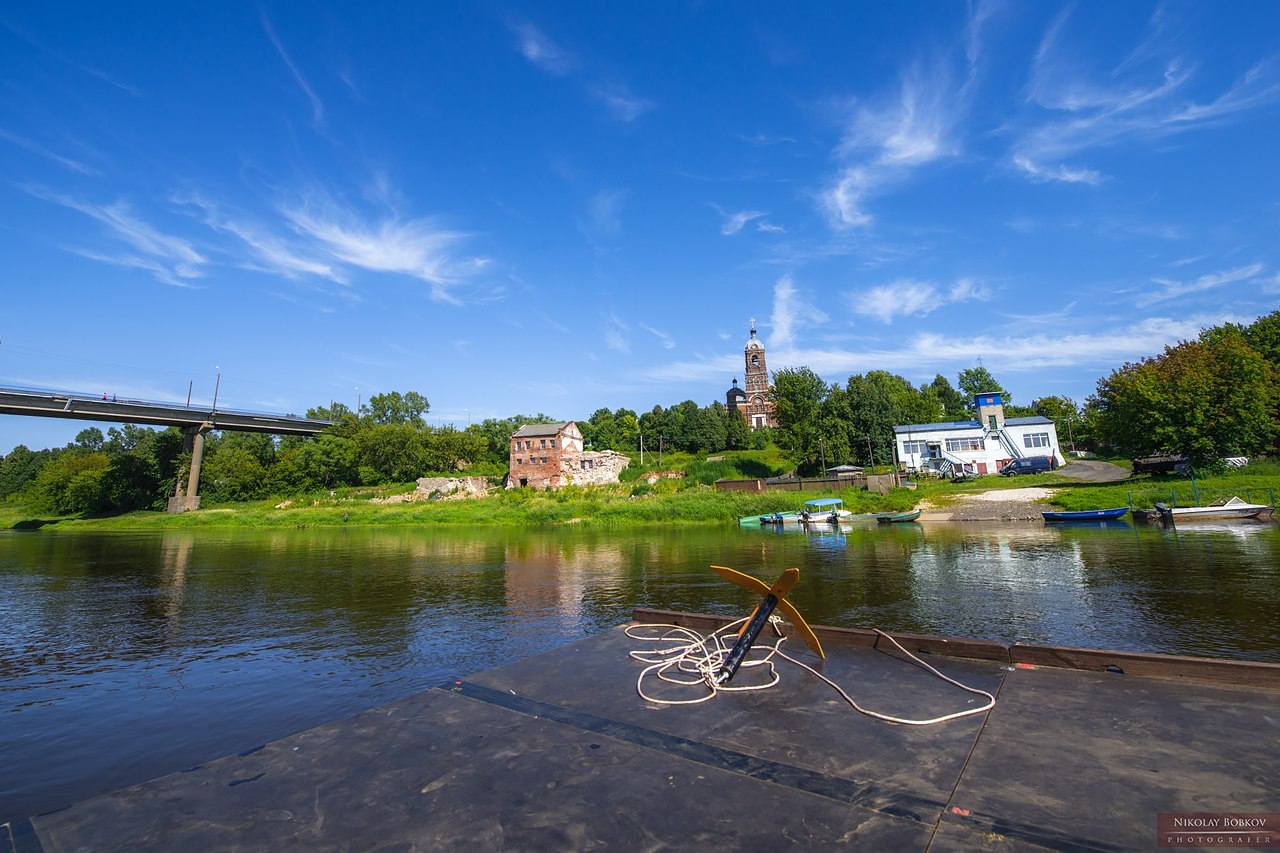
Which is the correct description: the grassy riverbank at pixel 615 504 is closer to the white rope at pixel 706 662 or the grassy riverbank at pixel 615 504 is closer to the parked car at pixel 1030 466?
the parked car at pixel 1030 466

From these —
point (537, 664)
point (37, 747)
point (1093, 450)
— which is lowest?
point (37, 747)

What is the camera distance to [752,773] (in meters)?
4.38

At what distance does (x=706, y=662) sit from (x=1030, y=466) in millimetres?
59250

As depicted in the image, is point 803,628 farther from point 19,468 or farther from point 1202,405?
point 19,468

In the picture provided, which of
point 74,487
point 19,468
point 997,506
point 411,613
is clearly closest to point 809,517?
point 997,506

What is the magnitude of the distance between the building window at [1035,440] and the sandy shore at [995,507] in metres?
19.7

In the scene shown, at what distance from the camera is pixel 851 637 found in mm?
8125

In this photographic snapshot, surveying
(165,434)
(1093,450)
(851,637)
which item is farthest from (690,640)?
(165,434)

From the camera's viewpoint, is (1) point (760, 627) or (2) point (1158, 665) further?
(1) point (760, 627)

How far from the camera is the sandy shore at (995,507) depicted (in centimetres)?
4012

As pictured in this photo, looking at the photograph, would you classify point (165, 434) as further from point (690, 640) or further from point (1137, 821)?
point (1137, 821)

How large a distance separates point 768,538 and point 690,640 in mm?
28343

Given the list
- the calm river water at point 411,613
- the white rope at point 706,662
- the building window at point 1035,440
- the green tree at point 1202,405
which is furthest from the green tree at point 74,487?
the green tree at point 1202,405

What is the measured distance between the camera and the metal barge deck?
11.9ft
